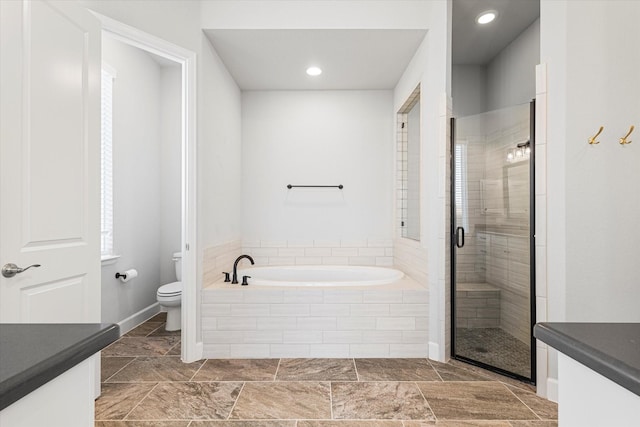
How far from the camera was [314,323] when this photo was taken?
2688 millimetres

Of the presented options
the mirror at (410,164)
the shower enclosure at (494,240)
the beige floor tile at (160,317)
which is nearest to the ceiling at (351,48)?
the mirror at (410,164)

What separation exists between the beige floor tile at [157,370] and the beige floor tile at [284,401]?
0.49m

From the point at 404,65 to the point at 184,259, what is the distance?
2.58 m

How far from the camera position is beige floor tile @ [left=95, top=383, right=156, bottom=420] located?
1.90m

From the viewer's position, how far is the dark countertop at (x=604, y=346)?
570 millimetres

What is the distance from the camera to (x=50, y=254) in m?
1.66

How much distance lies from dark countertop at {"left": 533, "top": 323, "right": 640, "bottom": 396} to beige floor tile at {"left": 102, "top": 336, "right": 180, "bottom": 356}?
276cm

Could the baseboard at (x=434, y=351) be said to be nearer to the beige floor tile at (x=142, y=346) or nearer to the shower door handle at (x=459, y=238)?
the shower door handle at (x=459, y=238)

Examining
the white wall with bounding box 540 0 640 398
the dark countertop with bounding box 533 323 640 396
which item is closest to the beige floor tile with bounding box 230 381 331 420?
the white wall with bounding box 540 0 640 398

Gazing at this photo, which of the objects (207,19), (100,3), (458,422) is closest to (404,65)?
(207,19)

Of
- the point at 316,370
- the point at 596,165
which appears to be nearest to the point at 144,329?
the point at 316,370

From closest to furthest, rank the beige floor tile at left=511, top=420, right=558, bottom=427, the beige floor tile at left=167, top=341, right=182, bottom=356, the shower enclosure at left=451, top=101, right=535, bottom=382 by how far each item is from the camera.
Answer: the beige floor tile at left=511, top=420, right=558, bottom=427 < the shower enclosure at left=451, top=101, right=535, bottom=382 < the beige floor tile at left=167, top=341, right=182, bottom=356

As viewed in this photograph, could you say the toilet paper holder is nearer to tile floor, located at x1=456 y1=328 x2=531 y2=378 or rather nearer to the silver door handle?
the silver door handle

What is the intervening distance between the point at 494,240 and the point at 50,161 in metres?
2.66
